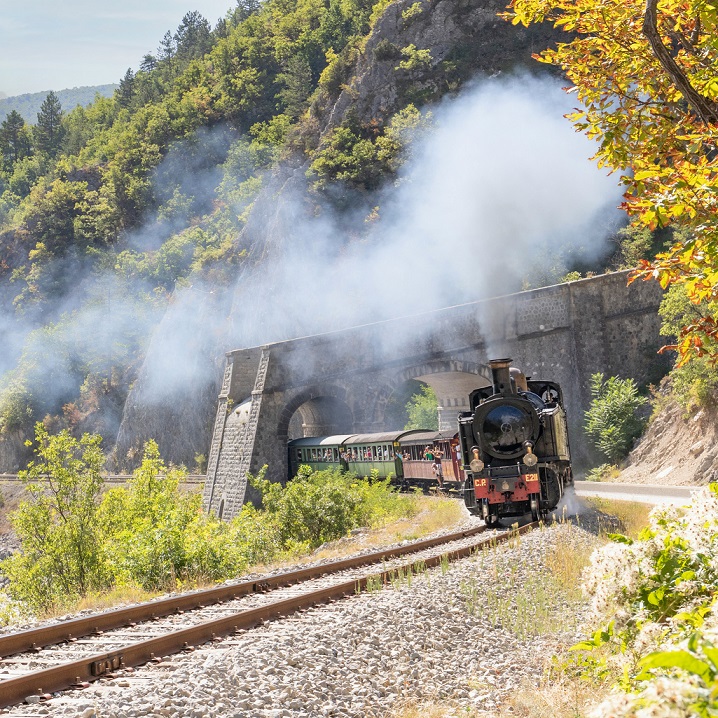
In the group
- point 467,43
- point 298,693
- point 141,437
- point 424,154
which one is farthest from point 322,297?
point 298,693

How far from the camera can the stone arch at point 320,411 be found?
1475 inches

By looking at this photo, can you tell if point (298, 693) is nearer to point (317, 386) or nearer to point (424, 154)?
point (317, 386)

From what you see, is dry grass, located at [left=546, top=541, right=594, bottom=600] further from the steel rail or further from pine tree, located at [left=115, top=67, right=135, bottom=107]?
pine tree, located at [left=115, top=67, right=135, bottom=107]

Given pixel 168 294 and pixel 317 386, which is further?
pixel 168 294

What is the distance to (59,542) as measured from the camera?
17.5m

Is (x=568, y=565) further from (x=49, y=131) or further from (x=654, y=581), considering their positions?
(x=49, y=131)

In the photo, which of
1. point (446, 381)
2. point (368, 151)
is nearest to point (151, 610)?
point (446, 381)

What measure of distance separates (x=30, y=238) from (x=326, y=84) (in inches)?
1527

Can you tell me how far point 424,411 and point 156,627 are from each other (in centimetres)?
4090

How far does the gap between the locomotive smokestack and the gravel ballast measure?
21.1ft

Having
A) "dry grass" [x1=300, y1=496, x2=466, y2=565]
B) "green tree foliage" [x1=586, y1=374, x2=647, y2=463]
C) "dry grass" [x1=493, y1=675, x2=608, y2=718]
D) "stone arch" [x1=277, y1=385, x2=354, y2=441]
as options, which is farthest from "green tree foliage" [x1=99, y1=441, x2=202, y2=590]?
"stone arch" [x1=277, y1=385, x2=354, y2=441]

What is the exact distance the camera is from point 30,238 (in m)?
86.7

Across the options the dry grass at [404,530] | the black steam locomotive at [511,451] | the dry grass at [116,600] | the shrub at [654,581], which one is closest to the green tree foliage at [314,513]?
the dry grass at [404,530]

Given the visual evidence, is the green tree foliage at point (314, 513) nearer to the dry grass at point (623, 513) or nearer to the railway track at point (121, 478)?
the dry grass at point (623, 513)
